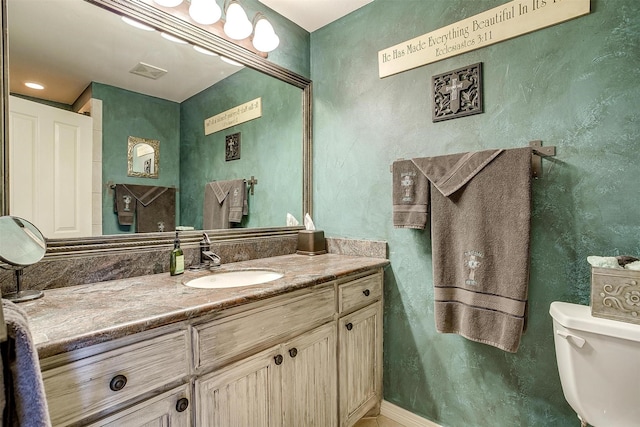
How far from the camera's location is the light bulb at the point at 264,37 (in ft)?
5.41

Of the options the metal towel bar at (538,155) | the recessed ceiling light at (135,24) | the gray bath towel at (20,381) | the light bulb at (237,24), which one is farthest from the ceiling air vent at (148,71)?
the metal towel bar at (538,155)

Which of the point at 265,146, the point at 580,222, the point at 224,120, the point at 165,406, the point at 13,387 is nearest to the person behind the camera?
the point at 13,387

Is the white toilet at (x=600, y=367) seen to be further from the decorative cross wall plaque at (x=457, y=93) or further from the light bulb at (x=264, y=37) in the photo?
the light bulb at (x=264, y=37)

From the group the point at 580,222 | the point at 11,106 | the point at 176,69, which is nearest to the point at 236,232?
the point at 176,69

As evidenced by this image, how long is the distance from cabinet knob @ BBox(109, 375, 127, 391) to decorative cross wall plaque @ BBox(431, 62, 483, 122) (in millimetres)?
1571

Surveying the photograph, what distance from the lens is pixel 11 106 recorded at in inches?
40.8

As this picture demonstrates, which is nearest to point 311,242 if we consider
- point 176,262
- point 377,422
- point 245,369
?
point 176,262

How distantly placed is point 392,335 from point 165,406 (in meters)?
1.20

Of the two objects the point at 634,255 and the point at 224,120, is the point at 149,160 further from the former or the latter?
the point at 634,255

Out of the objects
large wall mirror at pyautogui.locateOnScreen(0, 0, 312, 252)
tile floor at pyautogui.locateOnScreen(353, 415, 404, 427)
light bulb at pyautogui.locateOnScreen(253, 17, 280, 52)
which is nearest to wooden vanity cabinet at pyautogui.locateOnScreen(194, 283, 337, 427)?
tile floor at pyautogui.locateOnScreen(353, 415, 404, 427)

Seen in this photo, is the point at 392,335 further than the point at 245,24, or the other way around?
the point at 392,335

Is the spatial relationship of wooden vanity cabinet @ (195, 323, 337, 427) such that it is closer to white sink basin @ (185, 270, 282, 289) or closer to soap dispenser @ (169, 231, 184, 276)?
white sink basin @ (185, 270, 282, 289)

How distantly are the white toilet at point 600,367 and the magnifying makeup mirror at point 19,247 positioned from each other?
175cm

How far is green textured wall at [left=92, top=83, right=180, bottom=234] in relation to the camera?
4.09 ft
